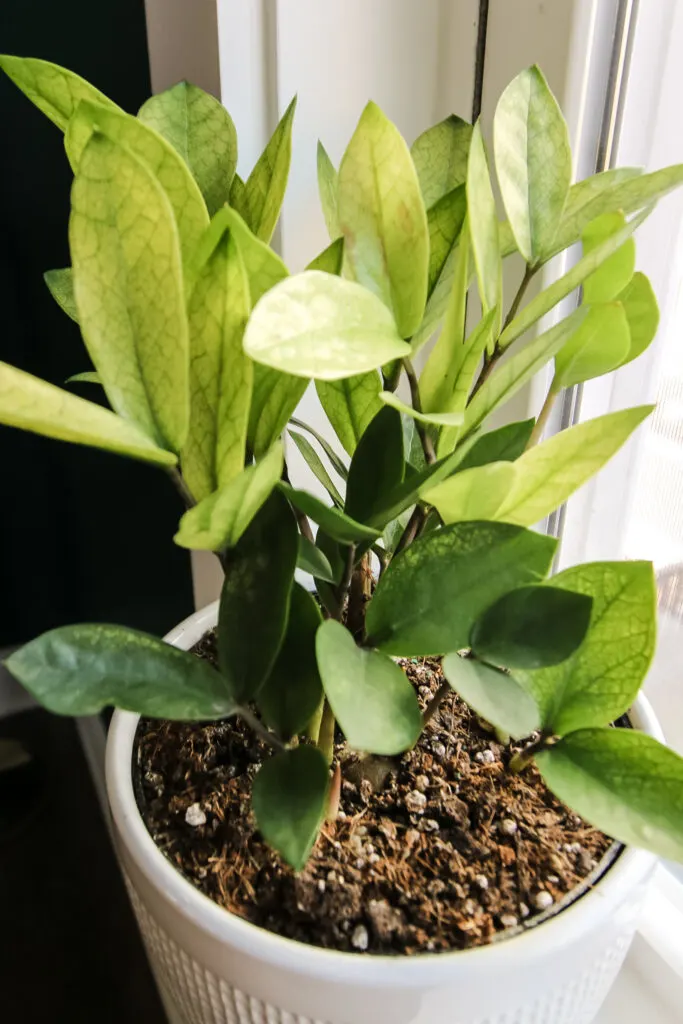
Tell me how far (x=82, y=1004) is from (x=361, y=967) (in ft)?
2.07

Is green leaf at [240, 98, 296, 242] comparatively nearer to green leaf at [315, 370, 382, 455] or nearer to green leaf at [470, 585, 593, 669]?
green leaf at [315, 370, 382, 455]

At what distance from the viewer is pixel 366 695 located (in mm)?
329

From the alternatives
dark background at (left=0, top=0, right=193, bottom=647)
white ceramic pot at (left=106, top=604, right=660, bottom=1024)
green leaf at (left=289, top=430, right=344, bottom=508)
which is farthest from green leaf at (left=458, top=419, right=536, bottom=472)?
dark background at (left=0, top=0, right=193, bottom=647)

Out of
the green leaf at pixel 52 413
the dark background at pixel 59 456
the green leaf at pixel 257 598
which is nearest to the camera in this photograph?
the green leaf at pixel 52 413

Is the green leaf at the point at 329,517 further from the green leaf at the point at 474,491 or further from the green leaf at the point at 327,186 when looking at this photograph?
the green leaf at the point at 327,186

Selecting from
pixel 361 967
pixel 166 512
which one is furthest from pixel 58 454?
pixel 361 967

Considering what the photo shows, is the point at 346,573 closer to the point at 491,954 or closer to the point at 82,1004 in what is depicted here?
the point at 491,954

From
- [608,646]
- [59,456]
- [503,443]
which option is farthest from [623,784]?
[59,456]

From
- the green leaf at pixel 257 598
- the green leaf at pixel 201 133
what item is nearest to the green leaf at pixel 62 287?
the green leaf at pixel 201 133

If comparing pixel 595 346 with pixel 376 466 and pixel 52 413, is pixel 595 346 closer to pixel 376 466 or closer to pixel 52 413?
pixel 376 466

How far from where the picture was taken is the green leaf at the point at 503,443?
0.43 meters

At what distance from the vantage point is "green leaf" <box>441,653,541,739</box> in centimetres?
34

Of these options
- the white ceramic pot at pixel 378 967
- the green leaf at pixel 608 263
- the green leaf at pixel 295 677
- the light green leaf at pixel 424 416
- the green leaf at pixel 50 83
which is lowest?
the white ceramic pot at pixel 378 967

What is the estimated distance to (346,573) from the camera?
0.41 metres
